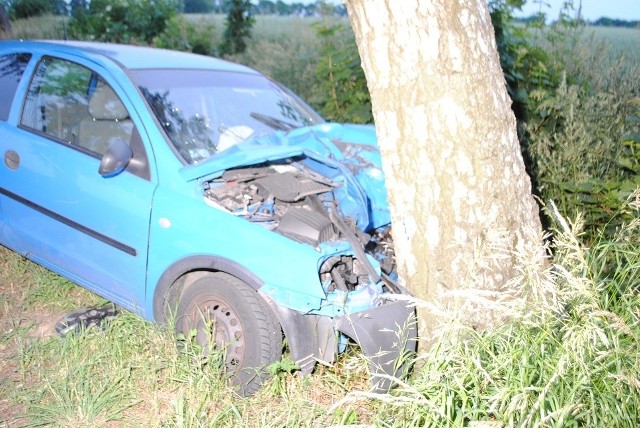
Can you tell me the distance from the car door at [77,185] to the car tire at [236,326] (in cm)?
47

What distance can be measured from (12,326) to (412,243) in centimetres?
268

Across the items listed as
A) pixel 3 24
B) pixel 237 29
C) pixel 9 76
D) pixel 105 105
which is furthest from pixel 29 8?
pixel 105 105

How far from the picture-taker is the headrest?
3.97 meters

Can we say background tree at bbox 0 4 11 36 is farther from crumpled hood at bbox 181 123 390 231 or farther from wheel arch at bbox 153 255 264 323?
wheel arch at bbox 153 255 264 323

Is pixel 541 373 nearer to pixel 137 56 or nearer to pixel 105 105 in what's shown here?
pixel 105 105

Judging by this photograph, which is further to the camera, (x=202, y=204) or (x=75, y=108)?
(x=75, y=108)

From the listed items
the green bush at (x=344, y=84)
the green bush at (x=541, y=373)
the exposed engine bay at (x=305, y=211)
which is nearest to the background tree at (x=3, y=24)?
the green bush at (x=344, y=84)

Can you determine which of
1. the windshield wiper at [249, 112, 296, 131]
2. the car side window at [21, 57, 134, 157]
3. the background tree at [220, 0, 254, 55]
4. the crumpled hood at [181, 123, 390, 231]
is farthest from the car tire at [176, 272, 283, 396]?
the background tree at [220, 0, 254, 55]

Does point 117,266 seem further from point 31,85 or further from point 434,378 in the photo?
point 434,378

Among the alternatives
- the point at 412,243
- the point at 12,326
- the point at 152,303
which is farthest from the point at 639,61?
the point at 12,326

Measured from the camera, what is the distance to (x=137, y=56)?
14.3 feet

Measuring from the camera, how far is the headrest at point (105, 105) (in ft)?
13.0

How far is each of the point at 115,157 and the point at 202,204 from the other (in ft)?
2.03

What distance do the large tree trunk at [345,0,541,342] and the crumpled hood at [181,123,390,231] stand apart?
0.56m
